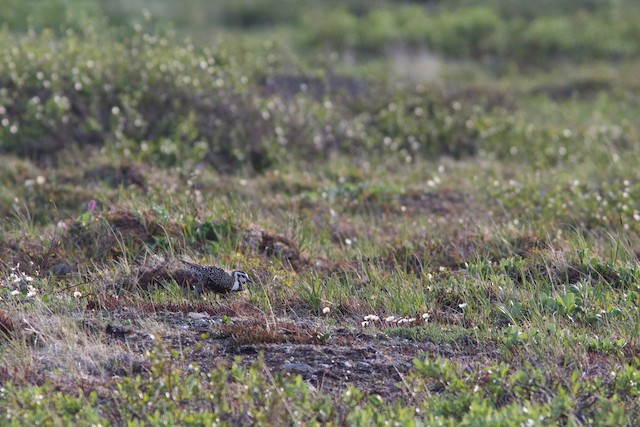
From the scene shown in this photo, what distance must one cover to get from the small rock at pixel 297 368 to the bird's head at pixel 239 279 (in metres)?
1.15

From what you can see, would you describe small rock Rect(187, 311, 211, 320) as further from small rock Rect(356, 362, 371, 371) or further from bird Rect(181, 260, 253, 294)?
small rock Rect(356, 362, 371, 371)

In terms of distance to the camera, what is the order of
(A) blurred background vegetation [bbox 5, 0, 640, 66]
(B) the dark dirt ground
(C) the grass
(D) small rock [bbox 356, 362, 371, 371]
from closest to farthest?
(C) the grass → (B) the dark dirt ground → (D) small rock [bbox 356, 362, 371, 371] → (A) blurred background vegetation [bbox 5, 0, 640, 66]

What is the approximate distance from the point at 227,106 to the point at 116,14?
26.7 ft

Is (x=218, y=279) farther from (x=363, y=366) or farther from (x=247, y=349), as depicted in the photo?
(x=363, y=366)

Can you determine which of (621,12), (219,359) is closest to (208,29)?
(621,12)

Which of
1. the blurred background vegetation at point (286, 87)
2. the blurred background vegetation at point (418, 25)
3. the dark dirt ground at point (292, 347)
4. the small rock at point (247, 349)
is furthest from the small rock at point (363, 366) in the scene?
the blurred background vegetation at point (418, 25)

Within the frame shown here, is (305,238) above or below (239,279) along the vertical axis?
below

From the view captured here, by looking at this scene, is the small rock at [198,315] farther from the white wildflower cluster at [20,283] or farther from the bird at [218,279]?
the white wildflower cluster at [20,283]

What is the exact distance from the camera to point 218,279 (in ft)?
18.8

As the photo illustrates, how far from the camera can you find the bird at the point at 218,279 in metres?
5.74

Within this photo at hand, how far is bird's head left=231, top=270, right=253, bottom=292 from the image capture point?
575 centimetres

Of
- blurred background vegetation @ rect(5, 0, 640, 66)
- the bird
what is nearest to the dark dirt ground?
the bird

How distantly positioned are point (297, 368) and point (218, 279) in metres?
1.25

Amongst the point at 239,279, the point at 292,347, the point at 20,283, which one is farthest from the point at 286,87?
the point at 292,347
